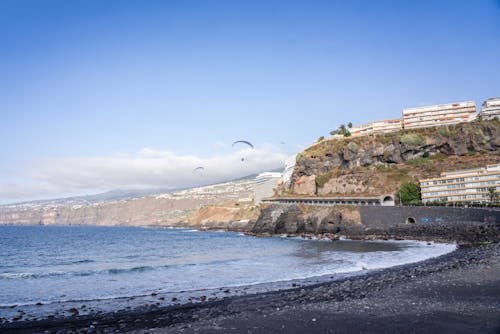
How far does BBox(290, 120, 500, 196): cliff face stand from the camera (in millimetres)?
91375

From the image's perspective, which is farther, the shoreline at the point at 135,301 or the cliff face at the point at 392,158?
the cliff face at the point at 392,158

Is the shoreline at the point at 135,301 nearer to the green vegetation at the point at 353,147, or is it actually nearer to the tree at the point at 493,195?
the tree at the point at 493,195

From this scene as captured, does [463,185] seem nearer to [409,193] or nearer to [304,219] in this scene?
[409,193]

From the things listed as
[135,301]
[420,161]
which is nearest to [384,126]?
[420,161]

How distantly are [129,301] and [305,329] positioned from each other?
11.7m

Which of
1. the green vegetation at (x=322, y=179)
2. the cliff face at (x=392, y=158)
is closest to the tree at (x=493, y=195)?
the cliff face at (x=392, y=158)

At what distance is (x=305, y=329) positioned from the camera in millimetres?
13305

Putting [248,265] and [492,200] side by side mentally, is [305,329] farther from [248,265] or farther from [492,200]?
[492,200]

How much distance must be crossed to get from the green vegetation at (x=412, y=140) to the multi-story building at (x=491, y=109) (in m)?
28.4

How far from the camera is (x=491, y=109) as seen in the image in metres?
118

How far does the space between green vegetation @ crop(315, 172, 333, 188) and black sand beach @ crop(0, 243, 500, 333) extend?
80.6m

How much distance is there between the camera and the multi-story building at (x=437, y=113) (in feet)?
405

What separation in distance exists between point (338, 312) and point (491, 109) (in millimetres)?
125587

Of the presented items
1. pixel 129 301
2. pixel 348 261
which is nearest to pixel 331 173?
pixel 348 261
